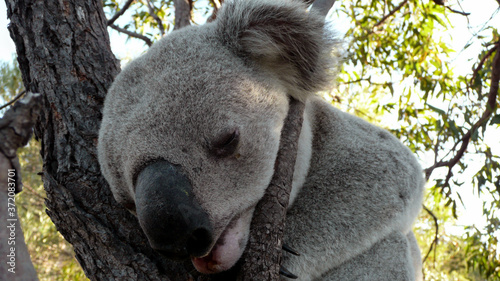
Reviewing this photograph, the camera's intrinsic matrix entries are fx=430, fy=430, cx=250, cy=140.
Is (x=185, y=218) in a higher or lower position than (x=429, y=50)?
higher

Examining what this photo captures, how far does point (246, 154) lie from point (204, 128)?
195mm

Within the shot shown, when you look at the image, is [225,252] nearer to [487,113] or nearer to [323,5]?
[323,5]

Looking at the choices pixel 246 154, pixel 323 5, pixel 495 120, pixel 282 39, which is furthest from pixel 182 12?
pixel 495 120

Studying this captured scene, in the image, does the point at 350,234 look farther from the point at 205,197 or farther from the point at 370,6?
the point at 370,6

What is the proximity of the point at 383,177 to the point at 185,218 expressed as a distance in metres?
1.22

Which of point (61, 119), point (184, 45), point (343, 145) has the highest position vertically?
point (184, 45)

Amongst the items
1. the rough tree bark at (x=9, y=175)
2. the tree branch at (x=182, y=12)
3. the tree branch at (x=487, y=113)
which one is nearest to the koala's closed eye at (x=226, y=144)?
the rough tree bark at (x=9, y=175)

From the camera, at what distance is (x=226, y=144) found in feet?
4.80

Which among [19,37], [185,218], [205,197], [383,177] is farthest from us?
[383,177]

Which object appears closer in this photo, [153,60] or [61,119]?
[153,60]

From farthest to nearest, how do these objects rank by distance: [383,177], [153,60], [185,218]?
[383,177] < [153,60] < [185,218]

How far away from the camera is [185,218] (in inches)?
50.4

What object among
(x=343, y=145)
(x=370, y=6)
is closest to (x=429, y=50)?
(x=370, y=6)

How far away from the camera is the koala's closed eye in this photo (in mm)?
1439
